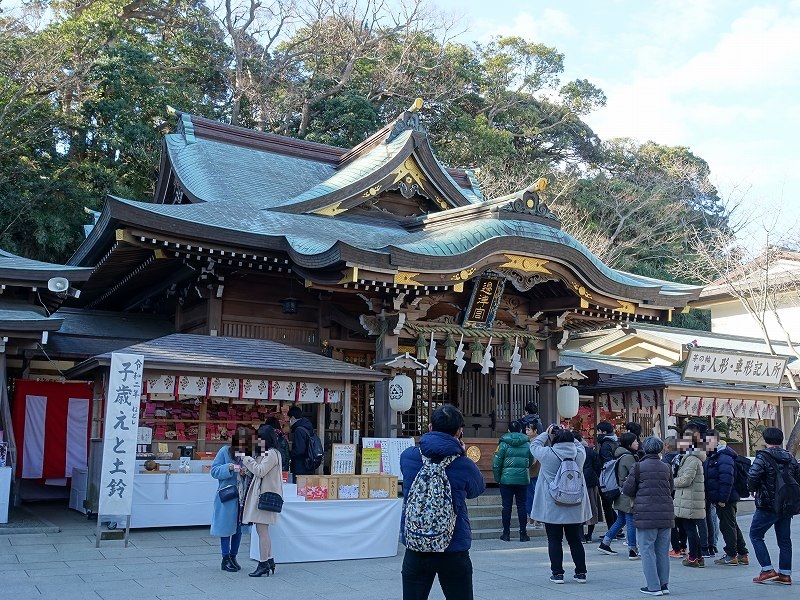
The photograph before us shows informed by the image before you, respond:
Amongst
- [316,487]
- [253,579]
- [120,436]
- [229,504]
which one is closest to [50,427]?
[120,436]

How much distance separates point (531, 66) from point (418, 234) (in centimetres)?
3120

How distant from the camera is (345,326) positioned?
1481 centimetres

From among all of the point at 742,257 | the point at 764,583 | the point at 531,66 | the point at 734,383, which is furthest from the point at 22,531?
the point at 531,66

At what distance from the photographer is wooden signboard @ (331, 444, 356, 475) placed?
40.5ft

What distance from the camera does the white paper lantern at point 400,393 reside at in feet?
44.5

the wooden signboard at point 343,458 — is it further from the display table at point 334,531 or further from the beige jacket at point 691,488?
the beige jacket at point 691,488

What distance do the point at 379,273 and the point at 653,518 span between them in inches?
261

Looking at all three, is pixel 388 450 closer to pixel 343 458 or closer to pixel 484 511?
pixel 343 458

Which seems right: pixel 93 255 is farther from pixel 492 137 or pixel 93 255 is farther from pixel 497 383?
pixel 492 137

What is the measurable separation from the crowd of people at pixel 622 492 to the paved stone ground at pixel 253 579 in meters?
0.33

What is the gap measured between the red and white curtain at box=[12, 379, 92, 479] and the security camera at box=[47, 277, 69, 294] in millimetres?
3224

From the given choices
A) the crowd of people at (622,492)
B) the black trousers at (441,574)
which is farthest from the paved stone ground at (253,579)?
the black trousers at (441,574)

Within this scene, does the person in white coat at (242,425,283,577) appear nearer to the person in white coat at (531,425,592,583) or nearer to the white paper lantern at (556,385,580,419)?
the person in white coat at (531,425,592,583)

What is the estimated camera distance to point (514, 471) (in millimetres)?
11305
